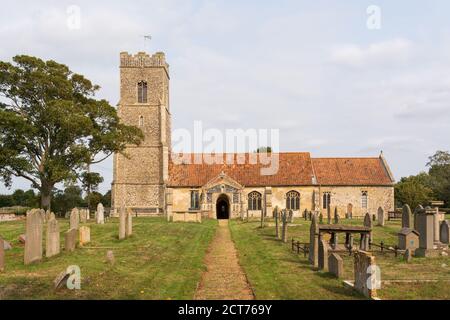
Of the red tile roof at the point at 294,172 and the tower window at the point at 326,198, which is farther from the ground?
the red tile roof at the point at 294,172

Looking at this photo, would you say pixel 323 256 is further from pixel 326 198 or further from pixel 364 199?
pixel 364 199

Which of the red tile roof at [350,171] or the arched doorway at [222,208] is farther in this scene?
the arched doorway at [222,208]

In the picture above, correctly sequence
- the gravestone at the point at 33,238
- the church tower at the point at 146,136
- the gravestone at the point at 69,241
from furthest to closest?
the church tower at the point at 146,136
the gravestone at the point at 69,241
the gravestone at the point at 33,238

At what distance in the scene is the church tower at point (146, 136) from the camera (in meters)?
47.2

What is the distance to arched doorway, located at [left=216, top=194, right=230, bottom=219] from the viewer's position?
46.8 metres

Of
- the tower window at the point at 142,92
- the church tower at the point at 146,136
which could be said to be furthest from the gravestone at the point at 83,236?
the tower window at the point at 142,92

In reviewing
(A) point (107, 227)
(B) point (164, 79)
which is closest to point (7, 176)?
(A) point (107, 227)

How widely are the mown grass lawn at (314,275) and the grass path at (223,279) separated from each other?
288 millimetres

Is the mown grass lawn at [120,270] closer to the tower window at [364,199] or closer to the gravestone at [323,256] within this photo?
the gravestone at [323,256]

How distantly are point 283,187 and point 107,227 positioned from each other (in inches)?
866

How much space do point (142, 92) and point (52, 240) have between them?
34313mm

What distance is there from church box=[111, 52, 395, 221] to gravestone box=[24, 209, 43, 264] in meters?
28.0

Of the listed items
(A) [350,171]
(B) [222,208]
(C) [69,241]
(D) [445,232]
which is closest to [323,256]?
(C) [69,241]

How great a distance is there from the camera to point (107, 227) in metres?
27.9
